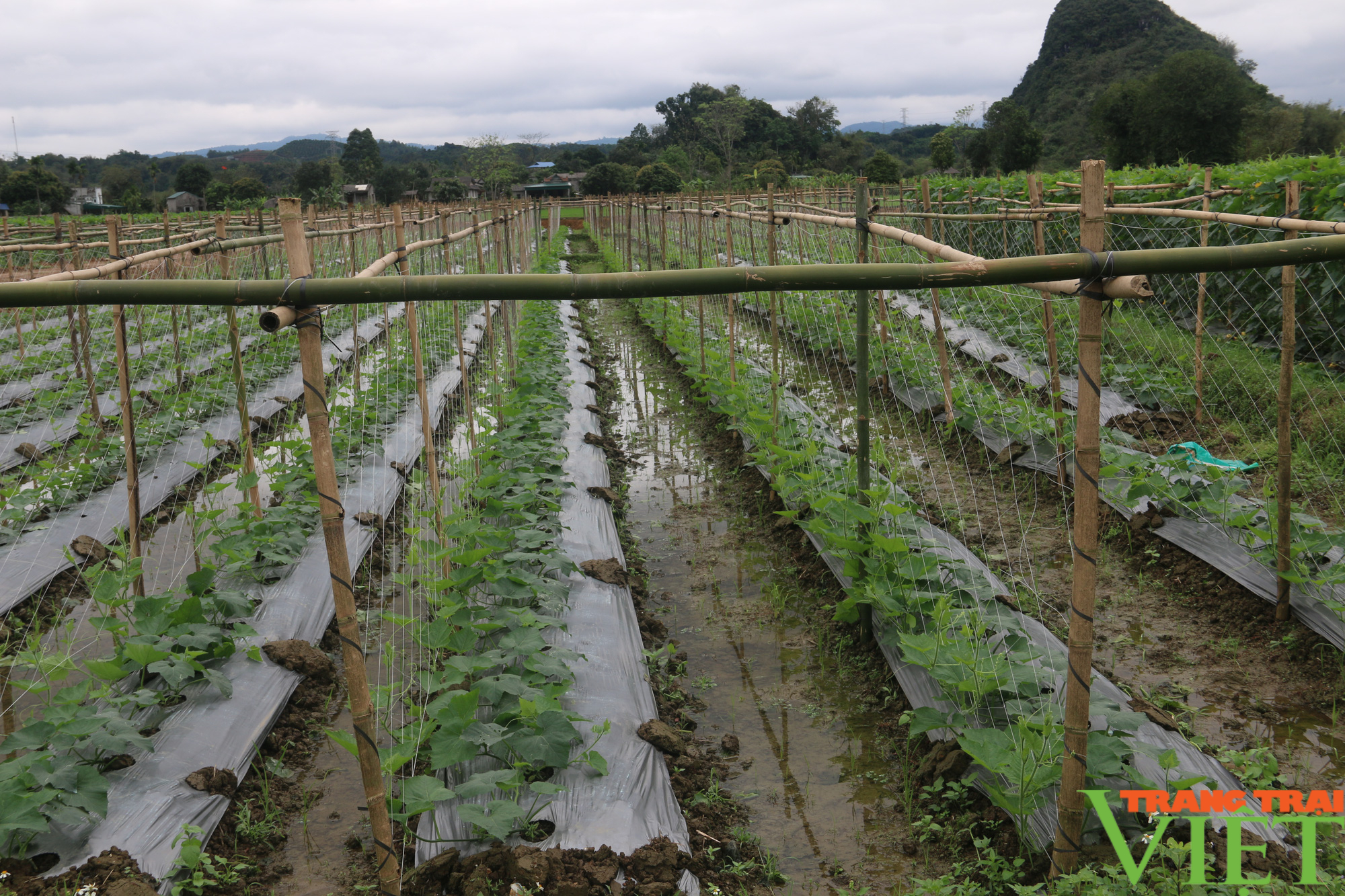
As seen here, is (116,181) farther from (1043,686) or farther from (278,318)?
(1043,686)

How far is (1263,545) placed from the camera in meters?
4.51

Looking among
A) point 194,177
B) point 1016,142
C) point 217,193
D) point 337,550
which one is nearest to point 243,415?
point 337,550

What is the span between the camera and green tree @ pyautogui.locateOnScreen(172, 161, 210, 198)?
67.0m

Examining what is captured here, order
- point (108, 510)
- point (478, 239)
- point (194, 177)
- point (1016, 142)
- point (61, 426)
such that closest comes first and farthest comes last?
1. point (108, 510)
2. point (61, 426)
3. point (478, 239)
4. point (1016, 142)
5. point (194, 177)

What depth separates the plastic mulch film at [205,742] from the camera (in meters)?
2.79

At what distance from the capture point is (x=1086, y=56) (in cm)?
7306

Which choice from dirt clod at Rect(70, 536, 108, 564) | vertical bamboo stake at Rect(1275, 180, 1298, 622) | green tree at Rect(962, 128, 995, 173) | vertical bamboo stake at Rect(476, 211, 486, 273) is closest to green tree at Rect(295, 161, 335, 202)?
green tree at Rect(962, 128, 995, 173)

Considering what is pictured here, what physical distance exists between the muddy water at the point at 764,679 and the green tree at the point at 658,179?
150ft

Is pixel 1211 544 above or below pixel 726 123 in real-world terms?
below

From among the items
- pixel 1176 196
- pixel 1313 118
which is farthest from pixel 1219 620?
pixel 1313 118

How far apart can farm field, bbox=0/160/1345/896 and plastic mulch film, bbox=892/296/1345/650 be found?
0.09 feet

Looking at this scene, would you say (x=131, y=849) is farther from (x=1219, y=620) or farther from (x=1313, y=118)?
(x=1313, y=118)

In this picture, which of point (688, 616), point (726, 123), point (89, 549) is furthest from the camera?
point (726, 123)

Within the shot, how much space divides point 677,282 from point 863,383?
262 cm
